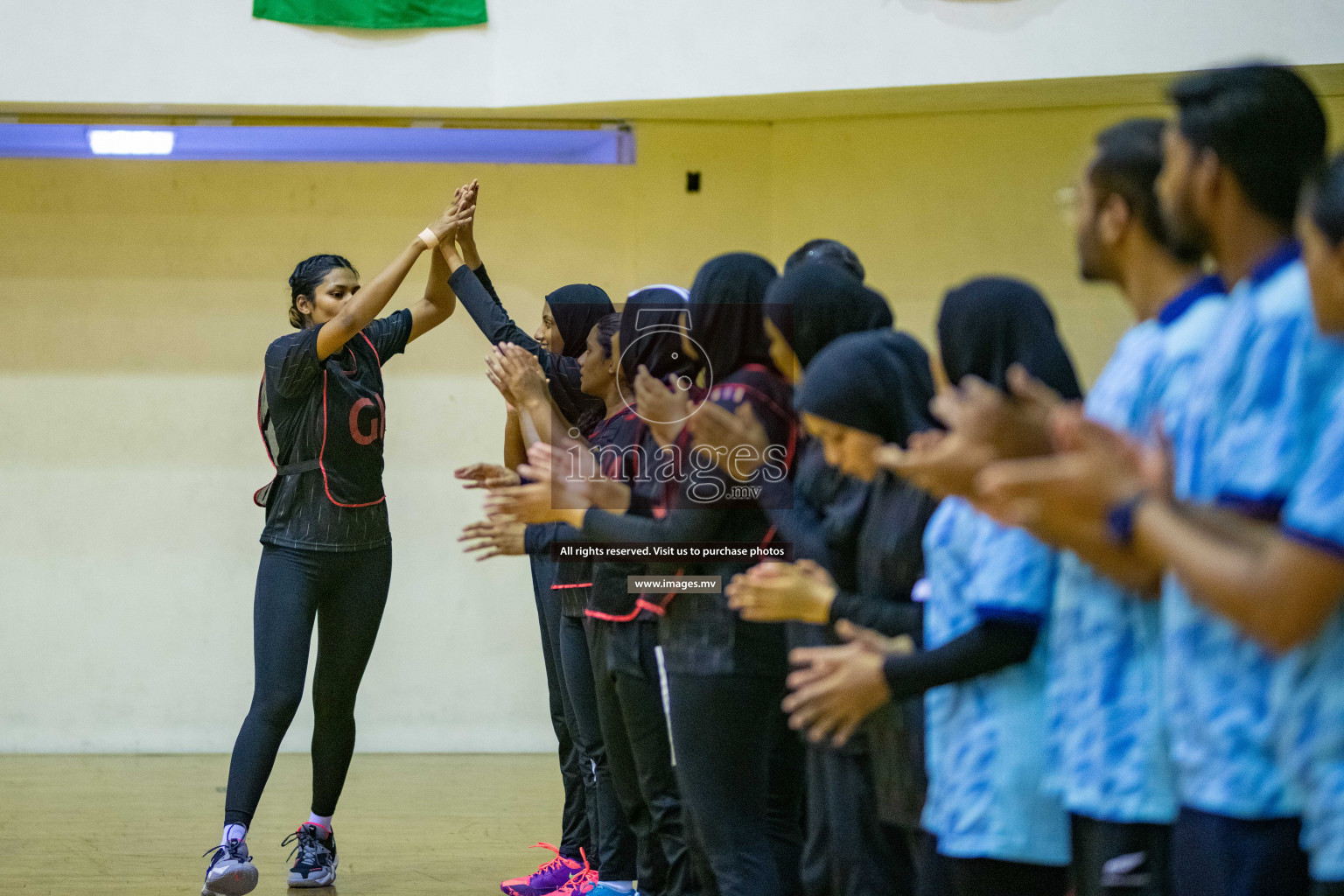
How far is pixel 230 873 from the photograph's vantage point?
2941mm

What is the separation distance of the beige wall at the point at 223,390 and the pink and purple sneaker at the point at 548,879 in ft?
6.34

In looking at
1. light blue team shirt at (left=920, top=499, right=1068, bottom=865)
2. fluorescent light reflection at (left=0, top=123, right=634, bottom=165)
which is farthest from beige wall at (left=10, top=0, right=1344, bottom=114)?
light blue team shirt at (left=920, top=499, right=1068, bottom=865)

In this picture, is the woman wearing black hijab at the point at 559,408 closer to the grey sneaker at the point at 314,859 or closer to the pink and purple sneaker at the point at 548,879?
the pink and purple sneaker at the point at 548,879

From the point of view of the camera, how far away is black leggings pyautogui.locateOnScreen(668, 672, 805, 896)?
199 centimetres

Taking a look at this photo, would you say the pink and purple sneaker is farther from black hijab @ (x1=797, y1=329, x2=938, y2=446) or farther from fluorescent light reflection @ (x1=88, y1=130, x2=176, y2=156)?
fluorescent light reflection @ (x1=88, y1=130, x2=176, y2=156)

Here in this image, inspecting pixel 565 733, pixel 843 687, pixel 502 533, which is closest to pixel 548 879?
pixel 565 733

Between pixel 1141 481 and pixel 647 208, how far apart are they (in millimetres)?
4163

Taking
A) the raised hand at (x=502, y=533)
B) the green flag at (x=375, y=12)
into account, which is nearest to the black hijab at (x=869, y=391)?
the raised hand at (x=502, y=533)

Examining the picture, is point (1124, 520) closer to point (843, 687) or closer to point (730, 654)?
point (843, 687)

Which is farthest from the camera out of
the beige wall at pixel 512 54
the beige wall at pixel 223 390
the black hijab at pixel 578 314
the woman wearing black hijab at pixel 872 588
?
the beige wall at pixel 223 390

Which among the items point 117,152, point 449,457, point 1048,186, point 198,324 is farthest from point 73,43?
point 1048,186

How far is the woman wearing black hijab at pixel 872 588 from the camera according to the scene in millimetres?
1691

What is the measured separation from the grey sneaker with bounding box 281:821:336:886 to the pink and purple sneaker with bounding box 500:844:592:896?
457 millimetres

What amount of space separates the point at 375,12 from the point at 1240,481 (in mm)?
4008
